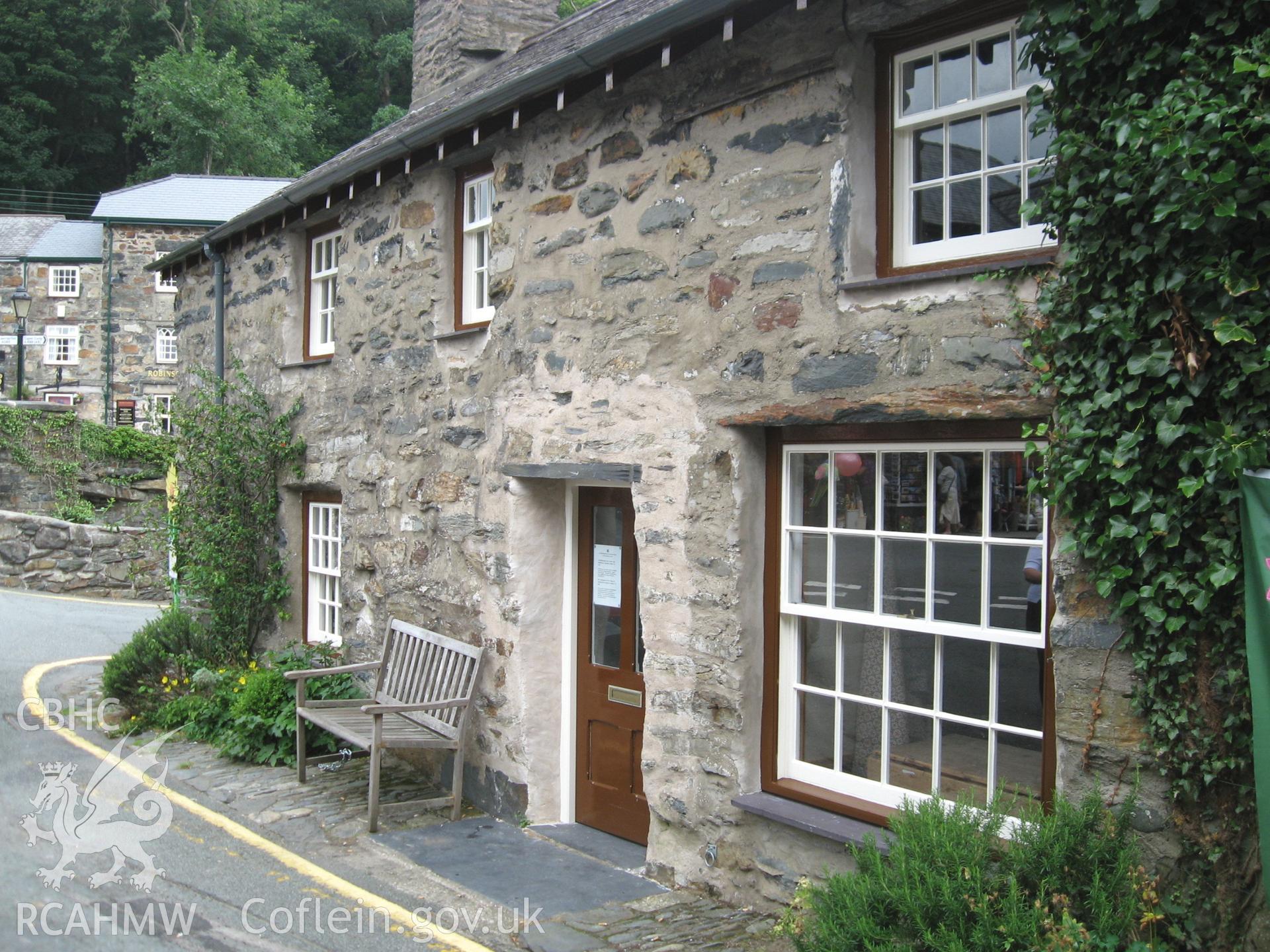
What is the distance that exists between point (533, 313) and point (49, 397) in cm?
2528

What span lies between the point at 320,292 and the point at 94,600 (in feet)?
33.4

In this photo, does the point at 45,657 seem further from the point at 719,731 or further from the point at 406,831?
the point at 719,731

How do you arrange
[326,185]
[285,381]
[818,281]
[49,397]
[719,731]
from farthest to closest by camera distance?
1. [49,397]
2. [285,381]
3. [326,185]
4. [719,731]
5. [818,281]

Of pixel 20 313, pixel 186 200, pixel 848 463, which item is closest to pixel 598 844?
pixel 848 463

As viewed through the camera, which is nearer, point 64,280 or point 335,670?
point 335,670

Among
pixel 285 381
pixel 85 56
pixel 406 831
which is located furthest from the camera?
pixel 85 56

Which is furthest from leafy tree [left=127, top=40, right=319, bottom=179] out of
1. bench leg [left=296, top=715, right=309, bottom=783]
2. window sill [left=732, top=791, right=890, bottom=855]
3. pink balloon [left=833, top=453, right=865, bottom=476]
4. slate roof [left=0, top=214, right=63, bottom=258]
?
window sill [left=732, top=791, right=890, bottom=855]

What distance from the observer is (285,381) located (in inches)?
399

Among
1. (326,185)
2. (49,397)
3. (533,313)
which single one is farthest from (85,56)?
(533,313)

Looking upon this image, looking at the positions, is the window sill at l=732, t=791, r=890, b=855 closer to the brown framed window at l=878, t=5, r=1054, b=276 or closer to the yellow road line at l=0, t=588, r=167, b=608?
the brown framed window at l=878, t=5, r=1054, b=276

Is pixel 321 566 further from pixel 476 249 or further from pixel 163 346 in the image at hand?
pixel 163 346

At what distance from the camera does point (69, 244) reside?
113 feet

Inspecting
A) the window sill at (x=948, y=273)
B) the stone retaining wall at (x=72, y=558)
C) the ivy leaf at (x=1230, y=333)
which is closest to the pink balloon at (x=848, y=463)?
the window sill at (x=948, y=273)

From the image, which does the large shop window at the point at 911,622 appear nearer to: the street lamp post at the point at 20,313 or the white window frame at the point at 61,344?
the street lamp post at the point at 20,313
